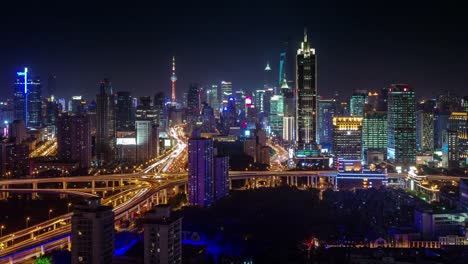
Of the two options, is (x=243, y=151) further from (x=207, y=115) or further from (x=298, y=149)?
(x=207, y=115)

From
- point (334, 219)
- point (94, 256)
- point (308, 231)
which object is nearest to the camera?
point (94, 256)

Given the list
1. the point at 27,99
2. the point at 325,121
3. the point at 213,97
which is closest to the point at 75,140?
the point at 27,99

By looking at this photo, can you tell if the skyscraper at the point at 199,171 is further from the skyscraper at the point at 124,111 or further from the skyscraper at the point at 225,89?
the skyscraper at the point at 225,89

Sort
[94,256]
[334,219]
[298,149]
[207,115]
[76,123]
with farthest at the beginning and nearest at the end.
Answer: [207,115] < [298,149] < [76,123] < [334,219] < [94,256]

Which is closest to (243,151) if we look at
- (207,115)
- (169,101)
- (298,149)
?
(298,149)

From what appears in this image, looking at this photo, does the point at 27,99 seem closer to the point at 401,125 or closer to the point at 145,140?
the point at 145,140
